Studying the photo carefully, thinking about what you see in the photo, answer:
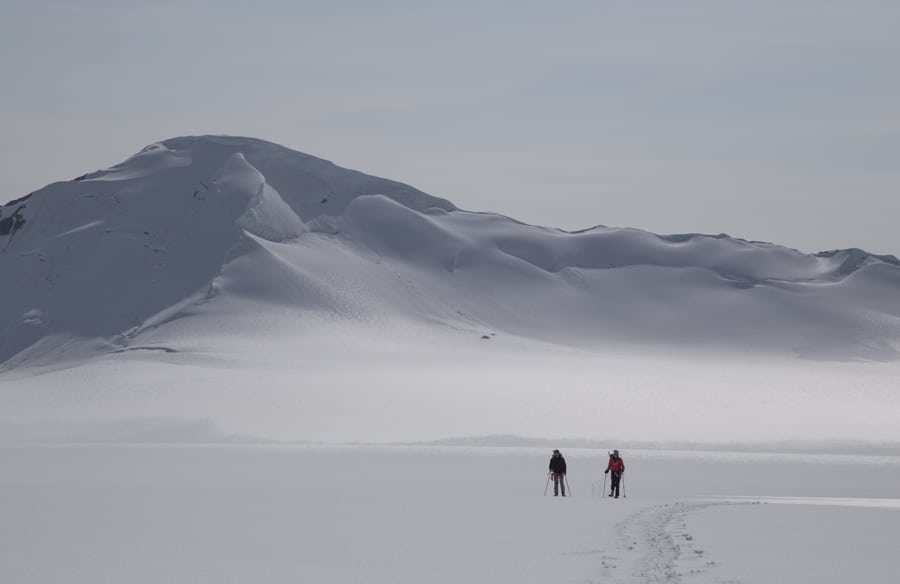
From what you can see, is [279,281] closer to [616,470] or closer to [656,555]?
[616,470]

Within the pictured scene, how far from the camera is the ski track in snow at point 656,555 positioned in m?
16.8

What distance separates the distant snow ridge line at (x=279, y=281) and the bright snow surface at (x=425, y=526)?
10497 centimetres

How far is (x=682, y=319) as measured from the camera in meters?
188

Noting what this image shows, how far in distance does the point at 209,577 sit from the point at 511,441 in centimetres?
5966

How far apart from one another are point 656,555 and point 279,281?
144m

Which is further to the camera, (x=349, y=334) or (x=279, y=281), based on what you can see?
(x=279, y=281)

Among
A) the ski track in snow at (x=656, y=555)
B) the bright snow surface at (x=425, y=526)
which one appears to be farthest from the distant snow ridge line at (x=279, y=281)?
the ski track in snow at (x=656, y=555)

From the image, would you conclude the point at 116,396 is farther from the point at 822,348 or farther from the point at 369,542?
the point at 822,348

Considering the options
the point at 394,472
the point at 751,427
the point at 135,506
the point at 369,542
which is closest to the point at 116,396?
the point at 751,427

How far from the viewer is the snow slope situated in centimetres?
8569

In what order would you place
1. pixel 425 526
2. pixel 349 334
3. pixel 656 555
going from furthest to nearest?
pixel 349 334 → pixel 425 526 → pixel 656 555

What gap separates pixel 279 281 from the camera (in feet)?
526

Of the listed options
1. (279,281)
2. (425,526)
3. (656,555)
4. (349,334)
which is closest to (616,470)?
(425,526)

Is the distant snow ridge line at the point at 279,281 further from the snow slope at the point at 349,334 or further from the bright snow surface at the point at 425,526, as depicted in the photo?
the bright snow surface at the point at 425,526
